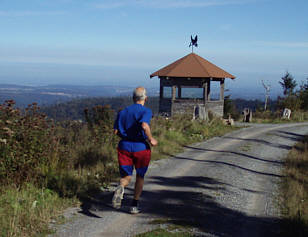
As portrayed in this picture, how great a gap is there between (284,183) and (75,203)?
4437 mm

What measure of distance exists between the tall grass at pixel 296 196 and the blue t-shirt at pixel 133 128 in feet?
7.56

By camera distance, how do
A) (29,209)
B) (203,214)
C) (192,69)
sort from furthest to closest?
(192,69), (203,214), (29,209)

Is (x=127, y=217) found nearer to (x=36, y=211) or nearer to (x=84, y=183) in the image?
(x=36, y=211)

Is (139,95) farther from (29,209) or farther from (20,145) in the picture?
(20,145)

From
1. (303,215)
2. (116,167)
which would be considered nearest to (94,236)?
(303,215)

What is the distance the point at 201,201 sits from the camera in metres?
5.91

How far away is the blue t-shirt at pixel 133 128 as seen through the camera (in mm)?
4930

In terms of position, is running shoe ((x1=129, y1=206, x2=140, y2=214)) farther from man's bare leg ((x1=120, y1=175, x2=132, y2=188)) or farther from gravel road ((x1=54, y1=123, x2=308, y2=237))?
man's bare leg ((x1=120, y1=175, x2=132, y2=188))

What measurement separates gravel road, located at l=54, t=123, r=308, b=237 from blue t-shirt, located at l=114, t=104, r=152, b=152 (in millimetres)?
1042

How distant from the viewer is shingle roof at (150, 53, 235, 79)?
76.3ft

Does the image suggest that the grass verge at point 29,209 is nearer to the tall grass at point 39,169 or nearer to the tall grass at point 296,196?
the tall grass at point 39,169

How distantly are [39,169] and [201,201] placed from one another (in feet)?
9.65

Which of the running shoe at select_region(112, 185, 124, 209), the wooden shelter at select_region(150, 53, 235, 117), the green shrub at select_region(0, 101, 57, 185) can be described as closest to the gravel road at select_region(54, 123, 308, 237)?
the running shoe at select_region(112, 185, 124, 209)

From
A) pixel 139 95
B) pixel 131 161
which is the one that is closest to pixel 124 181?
pixel 131 161
